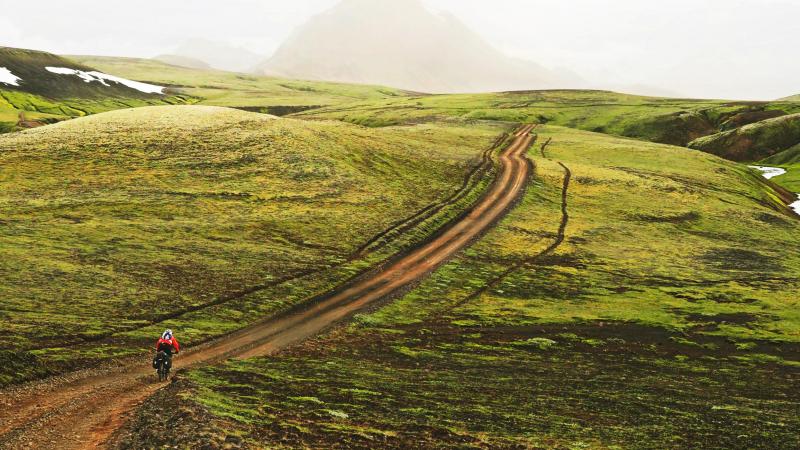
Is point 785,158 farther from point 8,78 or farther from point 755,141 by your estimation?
point 8,78

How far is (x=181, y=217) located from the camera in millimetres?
59875

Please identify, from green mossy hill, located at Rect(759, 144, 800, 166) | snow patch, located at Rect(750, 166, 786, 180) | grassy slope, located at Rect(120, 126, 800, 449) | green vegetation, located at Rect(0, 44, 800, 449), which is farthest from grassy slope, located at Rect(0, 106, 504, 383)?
green mossy hill, located at Rect(759, 144, 800, 166)

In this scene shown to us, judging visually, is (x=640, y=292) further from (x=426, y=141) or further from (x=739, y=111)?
(x=739, y=111)

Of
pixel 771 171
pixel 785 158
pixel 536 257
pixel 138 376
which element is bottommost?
pixel 138 376

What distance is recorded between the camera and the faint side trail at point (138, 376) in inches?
801

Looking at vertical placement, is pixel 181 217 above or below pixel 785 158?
below

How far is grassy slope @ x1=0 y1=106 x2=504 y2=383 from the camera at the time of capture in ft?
118

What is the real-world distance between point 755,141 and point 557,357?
154 metres

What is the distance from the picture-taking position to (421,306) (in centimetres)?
4597

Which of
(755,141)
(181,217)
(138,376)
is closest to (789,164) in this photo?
(755,141)

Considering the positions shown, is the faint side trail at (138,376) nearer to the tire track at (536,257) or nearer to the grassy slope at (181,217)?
the grassy slope at (181,217)

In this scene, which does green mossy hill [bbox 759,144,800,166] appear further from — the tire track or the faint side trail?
the faint side trail

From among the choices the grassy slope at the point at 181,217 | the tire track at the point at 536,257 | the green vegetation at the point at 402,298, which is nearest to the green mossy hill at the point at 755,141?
the green vegetation at the point at 402,298

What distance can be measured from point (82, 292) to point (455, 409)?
2674 centimetres
